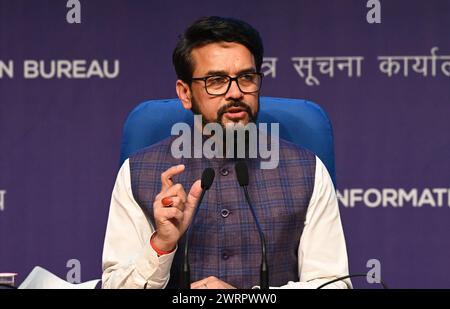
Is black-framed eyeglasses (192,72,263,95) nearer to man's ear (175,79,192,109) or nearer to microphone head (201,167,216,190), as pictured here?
man's ear (175,79,192,109)

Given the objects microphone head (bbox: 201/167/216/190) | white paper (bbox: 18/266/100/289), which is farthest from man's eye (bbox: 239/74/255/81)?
white paper (bbox: 18/266/100/289)

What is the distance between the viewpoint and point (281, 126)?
2.32 metres

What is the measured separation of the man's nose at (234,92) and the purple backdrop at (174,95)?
110 cm

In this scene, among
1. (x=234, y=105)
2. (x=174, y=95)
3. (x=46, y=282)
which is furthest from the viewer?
(x=174, y=95)

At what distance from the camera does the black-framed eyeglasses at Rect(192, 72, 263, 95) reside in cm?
211

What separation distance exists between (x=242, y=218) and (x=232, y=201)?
0.17ft

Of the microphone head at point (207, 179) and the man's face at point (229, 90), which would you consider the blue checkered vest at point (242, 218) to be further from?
the microphone head at point (207, 179)

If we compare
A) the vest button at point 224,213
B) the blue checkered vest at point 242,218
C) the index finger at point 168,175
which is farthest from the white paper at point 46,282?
the vest button at point 224,213

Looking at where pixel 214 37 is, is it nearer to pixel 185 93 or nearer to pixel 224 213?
pixel 185 93

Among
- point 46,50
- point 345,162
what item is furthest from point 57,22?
point 345,162

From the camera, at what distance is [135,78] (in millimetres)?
3256

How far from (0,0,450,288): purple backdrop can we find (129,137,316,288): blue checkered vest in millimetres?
1007

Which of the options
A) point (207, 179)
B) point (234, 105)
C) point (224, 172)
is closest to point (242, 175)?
point (207, 179)

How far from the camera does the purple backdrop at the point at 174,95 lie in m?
3.17
